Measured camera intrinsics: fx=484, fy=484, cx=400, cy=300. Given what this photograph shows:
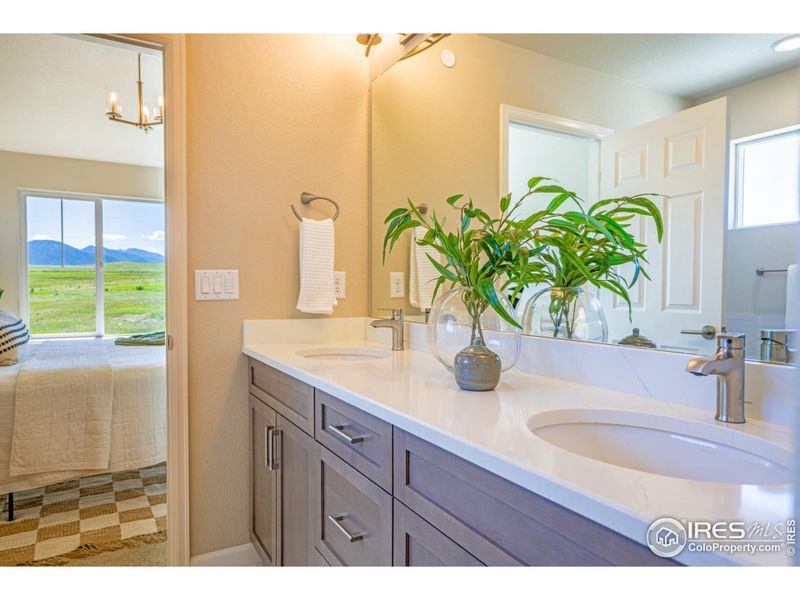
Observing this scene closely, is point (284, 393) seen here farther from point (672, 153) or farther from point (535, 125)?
point (672, 153)

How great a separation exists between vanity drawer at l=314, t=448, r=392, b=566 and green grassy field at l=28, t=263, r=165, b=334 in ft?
13.6

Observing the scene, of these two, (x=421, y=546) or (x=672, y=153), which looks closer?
(x=421, y=546)

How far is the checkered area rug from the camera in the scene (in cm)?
199

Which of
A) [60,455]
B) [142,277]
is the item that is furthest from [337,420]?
[142,277]

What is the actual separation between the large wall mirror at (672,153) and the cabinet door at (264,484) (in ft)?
3.23

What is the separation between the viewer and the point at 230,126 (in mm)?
1811

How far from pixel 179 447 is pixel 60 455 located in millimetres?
1126

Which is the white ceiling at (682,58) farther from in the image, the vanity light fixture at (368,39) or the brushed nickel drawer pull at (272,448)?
the brushed nickel drawer pull at (272,448)

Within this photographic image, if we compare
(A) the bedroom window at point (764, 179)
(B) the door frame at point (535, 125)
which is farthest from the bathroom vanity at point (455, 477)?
(B) the door frame at point (535, 125)

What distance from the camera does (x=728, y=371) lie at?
2.59ft

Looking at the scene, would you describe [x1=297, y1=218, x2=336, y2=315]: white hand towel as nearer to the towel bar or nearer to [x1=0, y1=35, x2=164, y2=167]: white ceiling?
[x1=0, y1=35, x2=164, y2=167]: white ceiling

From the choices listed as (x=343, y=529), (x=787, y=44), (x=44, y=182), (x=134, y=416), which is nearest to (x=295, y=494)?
(x=343, y=529)

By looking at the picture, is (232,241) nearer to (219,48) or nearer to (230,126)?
(230,126)

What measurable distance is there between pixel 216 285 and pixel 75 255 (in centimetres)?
419
